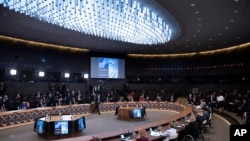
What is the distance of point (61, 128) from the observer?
357 inches

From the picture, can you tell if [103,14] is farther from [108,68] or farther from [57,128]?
[108,68]

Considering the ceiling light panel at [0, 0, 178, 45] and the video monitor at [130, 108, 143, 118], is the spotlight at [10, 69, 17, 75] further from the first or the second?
the video monitor at [130, 108, 143, 118]

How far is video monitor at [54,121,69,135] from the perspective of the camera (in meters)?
8.97

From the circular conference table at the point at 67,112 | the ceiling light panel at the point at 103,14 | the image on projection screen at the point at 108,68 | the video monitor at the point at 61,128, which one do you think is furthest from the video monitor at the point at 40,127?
the image on projection screen at the point at 108,68

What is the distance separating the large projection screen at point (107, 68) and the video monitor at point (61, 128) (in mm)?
13728

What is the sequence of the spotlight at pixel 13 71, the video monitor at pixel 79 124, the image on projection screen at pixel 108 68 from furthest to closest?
1. the image on projection screen at pixel 108 68
2. the spotlight at pixel 13 71
3. the video monitor at pixel 79 124

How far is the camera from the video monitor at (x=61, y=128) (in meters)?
8.97

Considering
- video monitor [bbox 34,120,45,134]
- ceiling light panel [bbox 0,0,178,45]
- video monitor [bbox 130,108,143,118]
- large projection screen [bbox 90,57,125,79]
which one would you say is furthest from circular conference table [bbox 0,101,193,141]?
large projection screen [bbox 90,57,125,79]

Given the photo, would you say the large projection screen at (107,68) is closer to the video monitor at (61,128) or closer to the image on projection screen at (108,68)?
the image on projection screen at (108,68)

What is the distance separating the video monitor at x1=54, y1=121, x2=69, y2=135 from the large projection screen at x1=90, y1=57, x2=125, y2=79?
13728 mm

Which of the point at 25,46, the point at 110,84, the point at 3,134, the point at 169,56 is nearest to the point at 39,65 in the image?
the point at 25,46

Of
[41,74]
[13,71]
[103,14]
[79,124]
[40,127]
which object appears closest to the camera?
[40,127]

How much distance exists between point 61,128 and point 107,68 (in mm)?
14873

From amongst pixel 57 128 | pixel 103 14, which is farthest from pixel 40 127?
pixel 103 14
